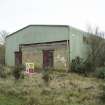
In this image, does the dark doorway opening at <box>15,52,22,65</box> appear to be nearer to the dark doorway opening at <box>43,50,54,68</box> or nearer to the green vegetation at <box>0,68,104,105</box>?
the dark doorway opening at <box>43,50,54,68</box>

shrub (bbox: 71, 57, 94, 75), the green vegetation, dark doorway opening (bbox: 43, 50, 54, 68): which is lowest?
the green vegetation

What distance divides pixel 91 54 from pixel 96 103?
16.7m

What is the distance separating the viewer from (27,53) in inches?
1062

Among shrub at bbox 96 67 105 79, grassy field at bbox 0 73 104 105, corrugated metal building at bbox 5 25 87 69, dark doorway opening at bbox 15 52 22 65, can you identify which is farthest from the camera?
dark doorway opening at bbox 15 52 22 65

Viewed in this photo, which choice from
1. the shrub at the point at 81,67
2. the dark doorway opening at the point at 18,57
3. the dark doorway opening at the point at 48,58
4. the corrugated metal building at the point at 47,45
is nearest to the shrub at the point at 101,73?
the shrub at the point at 81,67

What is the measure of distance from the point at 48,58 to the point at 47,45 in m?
1.42

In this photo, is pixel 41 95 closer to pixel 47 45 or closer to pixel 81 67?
pixel 81 67

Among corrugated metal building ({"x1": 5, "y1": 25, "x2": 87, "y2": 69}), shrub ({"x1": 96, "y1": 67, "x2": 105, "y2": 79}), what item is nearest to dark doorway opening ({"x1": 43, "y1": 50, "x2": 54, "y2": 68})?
corrugated metal building ({"x1": 5, "y1": 25, "x2": 87, "y2": 69})

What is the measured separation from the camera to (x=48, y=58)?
25156mm

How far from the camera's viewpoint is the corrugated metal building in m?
Answer: 23.8

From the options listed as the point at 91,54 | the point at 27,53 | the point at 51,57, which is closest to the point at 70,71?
the point at 51,57

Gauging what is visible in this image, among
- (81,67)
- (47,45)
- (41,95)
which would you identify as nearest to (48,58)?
(47,45)

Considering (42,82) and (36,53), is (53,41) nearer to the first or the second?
(36,53)

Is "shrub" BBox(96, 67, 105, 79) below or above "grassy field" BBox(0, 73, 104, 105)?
above
